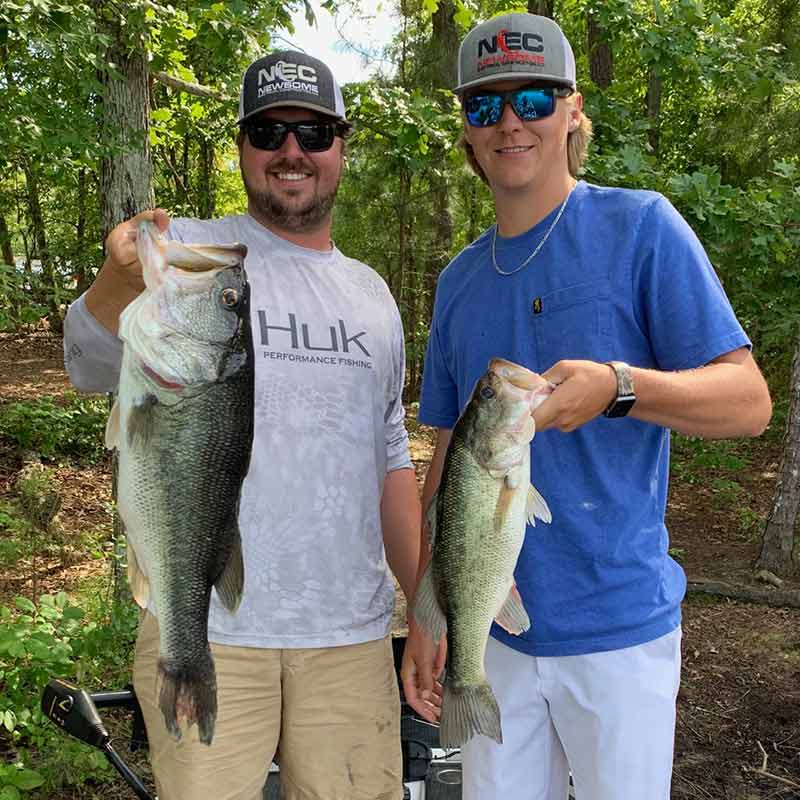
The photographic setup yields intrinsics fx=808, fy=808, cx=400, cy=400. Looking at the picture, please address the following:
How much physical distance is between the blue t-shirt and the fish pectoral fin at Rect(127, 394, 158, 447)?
3.73ft

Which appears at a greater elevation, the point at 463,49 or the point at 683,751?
the point at 463,49

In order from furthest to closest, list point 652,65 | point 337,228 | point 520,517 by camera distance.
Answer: point 337,228
point 652,65
point 520,517

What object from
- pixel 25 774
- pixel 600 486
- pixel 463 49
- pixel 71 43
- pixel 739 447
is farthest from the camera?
pixel 739 447

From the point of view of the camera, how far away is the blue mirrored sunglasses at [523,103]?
252 centimetres

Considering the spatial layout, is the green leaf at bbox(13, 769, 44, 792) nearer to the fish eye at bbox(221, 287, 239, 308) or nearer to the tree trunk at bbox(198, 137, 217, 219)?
the fish eye at bbox(221, 287, 239, 308)

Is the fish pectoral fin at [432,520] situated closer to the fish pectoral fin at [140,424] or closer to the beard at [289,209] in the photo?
the fish pectoral fin at [140,424]

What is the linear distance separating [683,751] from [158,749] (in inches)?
150

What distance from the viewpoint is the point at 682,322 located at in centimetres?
227

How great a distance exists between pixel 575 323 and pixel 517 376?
0.54 meters

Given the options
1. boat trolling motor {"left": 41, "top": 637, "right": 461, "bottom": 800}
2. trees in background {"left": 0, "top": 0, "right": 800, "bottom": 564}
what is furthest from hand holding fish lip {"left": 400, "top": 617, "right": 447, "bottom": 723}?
trees in background {"left": 0, "top": 0, "right": 800, "bottom": 564}

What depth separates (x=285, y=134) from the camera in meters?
2.75

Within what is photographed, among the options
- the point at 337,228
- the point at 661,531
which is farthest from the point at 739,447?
the point at 661,531

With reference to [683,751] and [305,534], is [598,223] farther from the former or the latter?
[683,751]

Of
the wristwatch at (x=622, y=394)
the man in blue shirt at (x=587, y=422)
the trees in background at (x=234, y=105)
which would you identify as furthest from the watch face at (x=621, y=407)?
the trees in background at (x=234, y=105)
